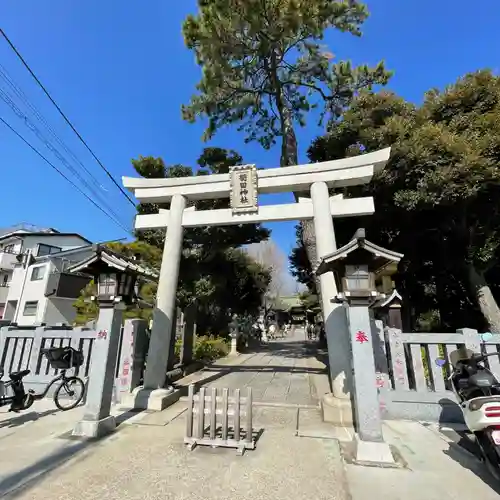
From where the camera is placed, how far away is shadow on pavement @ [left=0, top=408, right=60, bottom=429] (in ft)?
16.5

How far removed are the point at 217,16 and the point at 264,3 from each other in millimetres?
1587

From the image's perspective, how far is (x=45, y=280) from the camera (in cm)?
2178

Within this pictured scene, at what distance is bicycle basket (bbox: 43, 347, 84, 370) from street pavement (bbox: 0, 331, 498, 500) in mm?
894

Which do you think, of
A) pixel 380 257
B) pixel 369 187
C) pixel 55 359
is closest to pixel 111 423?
pixel 55 359

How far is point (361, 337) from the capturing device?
4203 mm

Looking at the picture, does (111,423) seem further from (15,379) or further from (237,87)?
(237,87)

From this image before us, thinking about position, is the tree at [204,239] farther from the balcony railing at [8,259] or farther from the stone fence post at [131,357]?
the balcony railing at [8,259]

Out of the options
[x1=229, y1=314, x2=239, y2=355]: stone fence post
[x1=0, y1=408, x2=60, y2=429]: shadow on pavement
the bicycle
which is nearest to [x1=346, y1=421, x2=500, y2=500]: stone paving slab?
[x1=0, y1=408, x2=60, y2=429]: shadow on pavement

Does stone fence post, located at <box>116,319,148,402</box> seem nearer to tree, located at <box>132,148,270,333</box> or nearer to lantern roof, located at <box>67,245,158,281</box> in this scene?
lantern roof, located at <box>67,245,158,281</box>

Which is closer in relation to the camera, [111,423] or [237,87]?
[111,423]

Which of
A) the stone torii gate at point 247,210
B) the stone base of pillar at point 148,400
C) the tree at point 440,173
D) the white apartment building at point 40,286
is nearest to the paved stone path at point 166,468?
the stone base of pillar at point 148,400

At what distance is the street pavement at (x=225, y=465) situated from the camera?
10.1 feet

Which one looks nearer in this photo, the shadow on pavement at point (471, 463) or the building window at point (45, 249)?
the shadow on pavement at point (471, 463)

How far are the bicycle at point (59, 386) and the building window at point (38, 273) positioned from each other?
63.0ft
